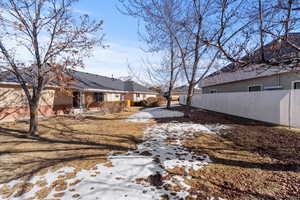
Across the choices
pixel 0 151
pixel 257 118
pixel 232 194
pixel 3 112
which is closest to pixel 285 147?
pixel 232 194

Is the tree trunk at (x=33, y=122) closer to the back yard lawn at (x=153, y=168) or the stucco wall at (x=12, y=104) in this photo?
the back yard lawn at (x=153, y=168)

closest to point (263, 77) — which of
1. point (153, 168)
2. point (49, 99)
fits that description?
point (153, 168)

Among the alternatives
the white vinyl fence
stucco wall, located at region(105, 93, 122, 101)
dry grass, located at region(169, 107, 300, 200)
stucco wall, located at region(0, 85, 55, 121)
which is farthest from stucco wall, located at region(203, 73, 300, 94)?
stucco wall, located at region(0, 85, 55, 121)

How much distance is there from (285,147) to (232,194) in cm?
323

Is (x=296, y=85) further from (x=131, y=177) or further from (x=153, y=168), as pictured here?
(x=131, y=177)

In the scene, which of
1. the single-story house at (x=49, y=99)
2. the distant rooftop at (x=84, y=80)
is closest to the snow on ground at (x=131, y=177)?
the distant rooftop at (x=84, y=80)

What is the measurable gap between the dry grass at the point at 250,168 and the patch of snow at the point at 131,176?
327 millimetres

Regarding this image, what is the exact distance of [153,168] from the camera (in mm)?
3230

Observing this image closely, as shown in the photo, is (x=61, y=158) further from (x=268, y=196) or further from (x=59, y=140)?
(x=268, y=196)

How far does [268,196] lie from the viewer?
229 cm

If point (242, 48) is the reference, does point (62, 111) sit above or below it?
below

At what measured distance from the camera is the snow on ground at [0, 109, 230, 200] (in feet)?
7.87

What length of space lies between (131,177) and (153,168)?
0.58 meters

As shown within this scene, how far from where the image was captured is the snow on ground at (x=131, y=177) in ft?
7.87
